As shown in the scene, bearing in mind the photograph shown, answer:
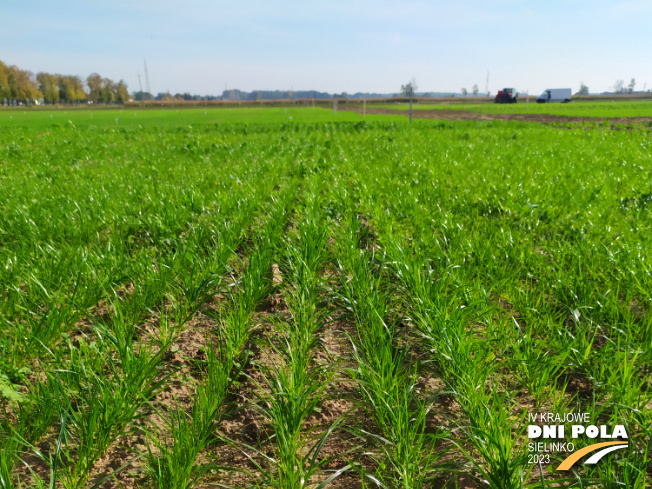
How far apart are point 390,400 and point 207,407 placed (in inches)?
39.5

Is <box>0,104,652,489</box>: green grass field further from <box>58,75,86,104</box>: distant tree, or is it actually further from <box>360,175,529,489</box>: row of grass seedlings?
<box>58,75,86,104</box>: distant tree

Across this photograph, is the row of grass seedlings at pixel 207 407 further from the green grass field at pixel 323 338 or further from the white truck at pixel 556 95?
the white truck at pixel 556 95

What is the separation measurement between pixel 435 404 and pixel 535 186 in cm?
559

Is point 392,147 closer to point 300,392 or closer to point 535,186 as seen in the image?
point 535,186

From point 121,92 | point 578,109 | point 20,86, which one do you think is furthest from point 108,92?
point 578,109

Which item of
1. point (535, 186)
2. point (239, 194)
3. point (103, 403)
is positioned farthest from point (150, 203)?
point (535, 186)

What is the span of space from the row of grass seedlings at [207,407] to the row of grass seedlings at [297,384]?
212mm

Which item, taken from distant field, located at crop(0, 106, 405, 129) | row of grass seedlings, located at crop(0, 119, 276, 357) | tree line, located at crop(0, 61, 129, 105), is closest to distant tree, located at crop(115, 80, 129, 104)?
tree line, located at crop(0, 61, 129, 105)

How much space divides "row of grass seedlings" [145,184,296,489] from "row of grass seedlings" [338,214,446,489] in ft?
2.58

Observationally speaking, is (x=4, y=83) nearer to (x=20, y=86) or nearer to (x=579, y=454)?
(x=20, y=86)

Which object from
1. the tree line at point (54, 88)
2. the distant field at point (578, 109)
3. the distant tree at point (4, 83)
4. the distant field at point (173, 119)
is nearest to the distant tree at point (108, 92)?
the tree line at point (54, 88)

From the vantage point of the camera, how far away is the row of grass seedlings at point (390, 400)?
177 cm

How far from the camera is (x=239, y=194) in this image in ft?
20.4

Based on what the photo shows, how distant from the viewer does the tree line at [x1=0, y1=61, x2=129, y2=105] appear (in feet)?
338
